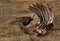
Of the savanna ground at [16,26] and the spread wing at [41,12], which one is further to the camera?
the spread wing at [41,12]

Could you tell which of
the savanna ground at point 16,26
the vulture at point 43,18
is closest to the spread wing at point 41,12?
the vulture at point 43,18

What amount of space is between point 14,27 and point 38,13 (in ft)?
1.26

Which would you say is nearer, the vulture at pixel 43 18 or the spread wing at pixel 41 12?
the vulture at pixel 43 18

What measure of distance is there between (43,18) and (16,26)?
15.7 inches

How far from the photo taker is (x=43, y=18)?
157 inches

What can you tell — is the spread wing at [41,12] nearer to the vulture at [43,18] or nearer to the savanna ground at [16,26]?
the vulture at [43,18]

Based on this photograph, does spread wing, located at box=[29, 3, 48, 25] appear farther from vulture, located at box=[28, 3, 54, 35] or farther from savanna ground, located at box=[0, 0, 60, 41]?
savanna ground, located at box=[0, 0, 60, 41]

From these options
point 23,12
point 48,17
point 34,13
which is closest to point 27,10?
point 23,12

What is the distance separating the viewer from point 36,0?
15.8 ft

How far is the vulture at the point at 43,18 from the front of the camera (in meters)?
3.88

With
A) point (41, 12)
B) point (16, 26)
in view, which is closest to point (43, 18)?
point (41, 12)

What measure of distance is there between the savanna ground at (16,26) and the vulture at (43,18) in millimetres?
80

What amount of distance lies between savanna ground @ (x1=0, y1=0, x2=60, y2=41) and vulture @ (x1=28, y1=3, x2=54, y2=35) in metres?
0.08

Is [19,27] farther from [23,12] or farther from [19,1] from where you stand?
[19,1]
